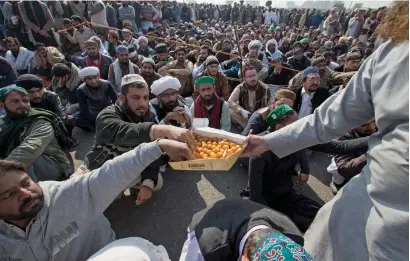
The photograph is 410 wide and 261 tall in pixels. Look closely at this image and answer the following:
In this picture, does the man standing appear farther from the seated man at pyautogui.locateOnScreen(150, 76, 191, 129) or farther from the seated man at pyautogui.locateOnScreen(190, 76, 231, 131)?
the seated man at pyautogui.locateOnScreen(190, 76, 231, 131)

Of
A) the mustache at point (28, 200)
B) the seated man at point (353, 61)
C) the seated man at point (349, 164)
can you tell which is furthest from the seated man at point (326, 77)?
the mustache at point (28, 200)

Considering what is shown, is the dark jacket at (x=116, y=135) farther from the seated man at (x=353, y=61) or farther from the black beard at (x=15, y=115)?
the seated man at (x=353, y=61)

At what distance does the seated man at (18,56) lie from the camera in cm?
634

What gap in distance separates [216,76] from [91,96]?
2.43 m

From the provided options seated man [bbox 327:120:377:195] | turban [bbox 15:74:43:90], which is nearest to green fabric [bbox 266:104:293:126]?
seated man [bbox 327:120:377:195]

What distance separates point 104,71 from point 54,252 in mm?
5213

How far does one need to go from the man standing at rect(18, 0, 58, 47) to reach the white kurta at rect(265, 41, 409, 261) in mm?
9247

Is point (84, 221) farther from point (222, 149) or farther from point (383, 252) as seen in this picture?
point (383, 252)

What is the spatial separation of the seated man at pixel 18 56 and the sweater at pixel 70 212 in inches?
240

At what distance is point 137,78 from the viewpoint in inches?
109

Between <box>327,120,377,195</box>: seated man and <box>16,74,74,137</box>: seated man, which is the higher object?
<box>16,74,74,137</box>: seated man

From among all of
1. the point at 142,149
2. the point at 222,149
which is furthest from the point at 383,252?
the point at 142,149

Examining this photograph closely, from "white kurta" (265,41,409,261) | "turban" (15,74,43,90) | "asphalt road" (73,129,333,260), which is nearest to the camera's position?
"white kurta" (265,41,409,261)

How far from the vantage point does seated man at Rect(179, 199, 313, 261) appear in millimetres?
1234
